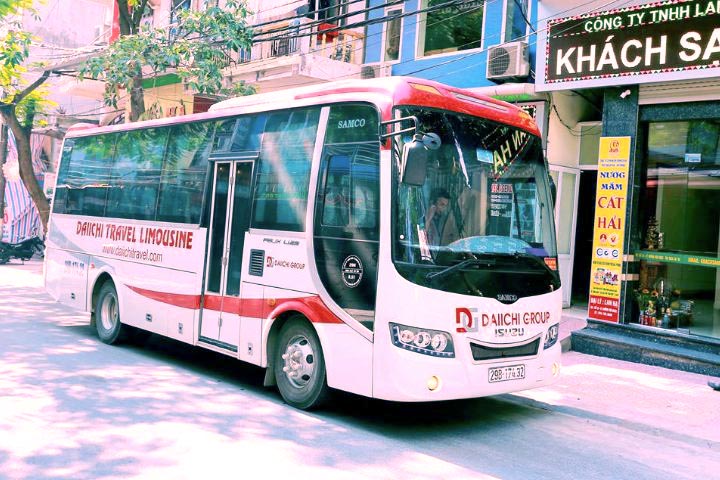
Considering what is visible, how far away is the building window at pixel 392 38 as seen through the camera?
1698 cm

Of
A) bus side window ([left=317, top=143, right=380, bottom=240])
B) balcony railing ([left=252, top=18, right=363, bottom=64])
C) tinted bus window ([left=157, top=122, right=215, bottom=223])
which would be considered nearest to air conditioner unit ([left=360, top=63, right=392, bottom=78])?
balcony railing ([left=252, top=18, right=363, bottom=64])

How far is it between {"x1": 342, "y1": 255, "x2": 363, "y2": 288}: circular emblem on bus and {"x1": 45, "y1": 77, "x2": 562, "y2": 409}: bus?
2 centimetres

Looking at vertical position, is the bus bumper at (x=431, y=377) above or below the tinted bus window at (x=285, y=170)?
below

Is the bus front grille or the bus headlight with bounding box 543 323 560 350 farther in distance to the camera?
the bus headlight with bounding box 543 323 560 350

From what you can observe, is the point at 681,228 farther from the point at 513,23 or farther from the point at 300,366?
the point at 300,366

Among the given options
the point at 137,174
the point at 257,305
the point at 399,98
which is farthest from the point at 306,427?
the point at 137,174

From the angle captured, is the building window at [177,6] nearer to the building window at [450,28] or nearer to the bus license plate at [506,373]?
the building window at [450,28]

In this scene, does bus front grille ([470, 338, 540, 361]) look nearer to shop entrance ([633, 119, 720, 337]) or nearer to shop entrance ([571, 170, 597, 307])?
shop entrance ([633, 119, 720, 337])

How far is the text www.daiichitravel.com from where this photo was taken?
956 cm

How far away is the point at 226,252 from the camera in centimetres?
827

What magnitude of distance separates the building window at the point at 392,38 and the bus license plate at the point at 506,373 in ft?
37.8

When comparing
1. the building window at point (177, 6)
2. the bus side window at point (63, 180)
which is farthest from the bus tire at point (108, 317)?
the building window at point (177, 6)

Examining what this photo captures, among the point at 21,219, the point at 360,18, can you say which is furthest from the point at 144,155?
the point at 21,219

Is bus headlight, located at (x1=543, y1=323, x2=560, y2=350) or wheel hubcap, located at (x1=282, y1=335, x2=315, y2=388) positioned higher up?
bus headlight, located at (x1=543, y1=323, x2=560, y2=350)
